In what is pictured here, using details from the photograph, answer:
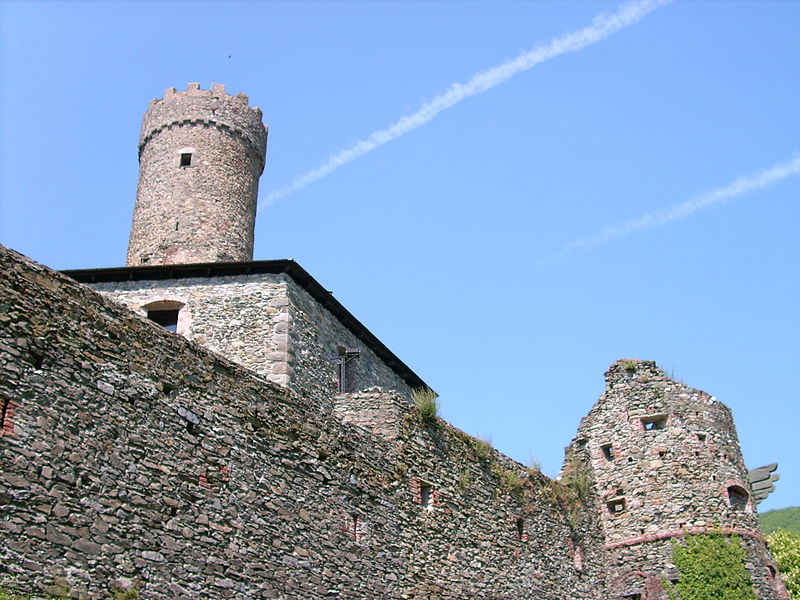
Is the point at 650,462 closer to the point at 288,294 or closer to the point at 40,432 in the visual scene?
the point at 288,294

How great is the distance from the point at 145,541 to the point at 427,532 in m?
6.80

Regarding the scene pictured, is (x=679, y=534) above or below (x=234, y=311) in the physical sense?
below

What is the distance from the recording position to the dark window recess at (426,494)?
18031 millimetres

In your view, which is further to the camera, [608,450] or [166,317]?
[166,317]

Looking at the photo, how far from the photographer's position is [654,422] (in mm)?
23172

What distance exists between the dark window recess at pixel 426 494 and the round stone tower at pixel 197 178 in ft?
38.1

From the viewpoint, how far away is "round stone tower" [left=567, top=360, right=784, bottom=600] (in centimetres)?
2173

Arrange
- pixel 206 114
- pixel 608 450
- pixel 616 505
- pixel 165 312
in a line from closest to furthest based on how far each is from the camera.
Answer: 1. pixel 616 505
2. pixel 608 450
3. pixel 165 312
4. pixel 206 114

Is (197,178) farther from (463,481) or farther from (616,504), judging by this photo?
(616,504)

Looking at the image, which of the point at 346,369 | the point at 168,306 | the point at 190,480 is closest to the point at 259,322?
the point at 168,306

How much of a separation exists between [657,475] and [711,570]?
238cm

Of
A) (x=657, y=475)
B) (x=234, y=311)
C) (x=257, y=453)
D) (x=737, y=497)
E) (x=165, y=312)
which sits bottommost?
(x=257, y=453)

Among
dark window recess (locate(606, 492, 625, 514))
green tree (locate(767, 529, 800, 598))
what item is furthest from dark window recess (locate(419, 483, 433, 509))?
green tree (locate(767, 529, 800, 598))

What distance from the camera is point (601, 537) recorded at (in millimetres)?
22469
